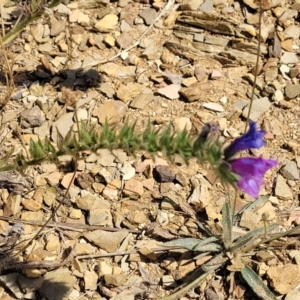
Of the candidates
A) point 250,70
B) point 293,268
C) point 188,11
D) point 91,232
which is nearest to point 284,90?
point 250,70

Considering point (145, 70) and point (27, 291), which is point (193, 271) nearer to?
point (27, 291)

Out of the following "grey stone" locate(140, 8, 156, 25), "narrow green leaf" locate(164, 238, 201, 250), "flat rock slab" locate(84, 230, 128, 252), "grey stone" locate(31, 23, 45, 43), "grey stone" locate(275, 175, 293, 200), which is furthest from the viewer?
"grey stone" locate(140, 8, 156, 25)

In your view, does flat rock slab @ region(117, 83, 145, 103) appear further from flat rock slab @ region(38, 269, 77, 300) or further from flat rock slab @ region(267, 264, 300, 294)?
flat rock slab @ region(267, 264, 300, 294)

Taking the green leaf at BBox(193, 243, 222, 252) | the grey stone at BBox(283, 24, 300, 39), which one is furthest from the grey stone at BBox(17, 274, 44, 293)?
the grey stone at BBox(283, 24, 300, 39)

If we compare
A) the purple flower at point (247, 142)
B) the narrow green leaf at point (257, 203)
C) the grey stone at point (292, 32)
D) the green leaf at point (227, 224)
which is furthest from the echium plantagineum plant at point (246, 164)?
the grey stone at point (292, 32)

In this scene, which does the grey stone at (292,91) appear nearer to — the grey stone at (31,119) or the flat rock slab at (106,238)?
the flat rock slab at (106,238)

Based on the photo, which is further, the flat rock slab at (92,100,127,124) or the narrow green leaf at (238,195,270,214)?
the flat rock slab at (92,100,127,124)

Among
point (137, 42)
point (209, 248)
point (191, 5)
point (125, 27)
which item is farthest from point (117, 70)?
point (209, 248)

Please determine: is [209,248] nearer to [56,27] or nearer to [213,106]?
[213,106]
